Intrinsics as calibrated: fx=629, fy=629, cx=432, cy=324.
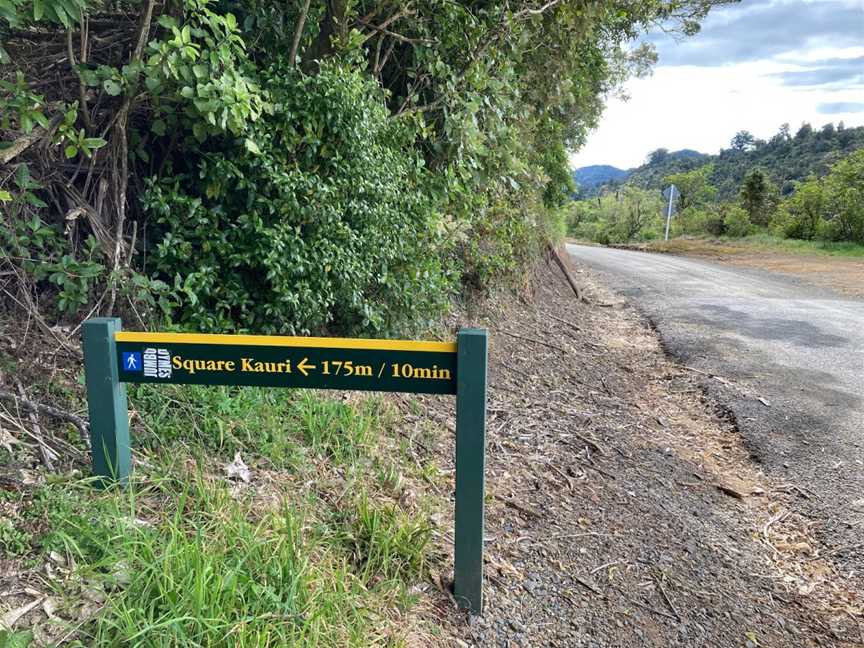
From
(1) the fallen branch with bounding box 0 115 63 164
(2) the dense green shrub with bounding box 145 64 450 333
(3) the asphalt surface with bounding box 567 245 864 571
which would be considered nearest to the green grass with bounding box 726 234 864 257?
(3) the asphalt surface with bounding box 567 245 864 571

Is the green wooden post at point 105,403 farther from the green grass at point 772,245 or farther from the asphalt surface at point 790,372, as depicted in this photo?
the green grass at point 772,245

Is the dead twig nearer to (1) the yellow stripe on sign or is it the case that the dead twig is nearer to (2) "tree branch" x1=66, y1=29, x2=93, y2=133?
(1) the yellow stripe on sign

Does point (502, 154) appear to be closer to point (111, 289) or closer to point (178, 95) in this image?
point (178, 95)

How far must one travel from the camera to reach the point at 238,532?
256 centimetres

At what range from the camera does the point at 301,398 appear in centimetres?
405

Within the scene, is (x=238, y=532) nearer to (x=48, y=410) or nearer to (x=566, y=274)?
(x=48, y=410)

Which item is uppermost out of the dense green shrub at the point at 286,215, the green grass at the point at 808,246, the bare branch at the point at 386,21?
the bare branch at the point at 386,21

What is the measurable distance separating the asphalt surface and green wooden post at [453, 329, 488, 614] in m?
2.47

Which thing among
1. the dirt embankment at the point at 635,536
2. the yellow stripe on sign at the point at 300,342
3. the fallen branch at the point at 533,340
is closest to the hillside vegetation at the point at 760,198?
the fallen branch at the point at 533,340

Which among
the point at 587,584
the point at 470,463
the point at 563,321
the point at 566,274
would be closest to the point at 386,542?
the point at 470,463

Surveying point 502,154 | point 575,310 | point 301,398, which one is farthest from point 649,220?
point 301,398

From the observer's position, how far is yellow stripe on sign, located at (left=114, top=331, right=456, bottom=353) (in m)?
2.53

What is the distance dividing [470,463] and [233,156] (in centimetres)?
265

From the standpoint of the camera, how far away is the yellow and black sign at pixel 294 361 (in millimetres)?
2541
